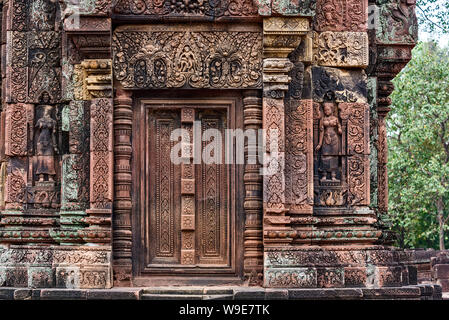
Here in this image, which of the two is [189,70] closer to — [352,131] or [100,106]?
[100,106]

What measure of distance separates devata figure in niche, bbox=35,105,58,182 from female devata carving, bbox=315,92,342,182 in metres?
3.35

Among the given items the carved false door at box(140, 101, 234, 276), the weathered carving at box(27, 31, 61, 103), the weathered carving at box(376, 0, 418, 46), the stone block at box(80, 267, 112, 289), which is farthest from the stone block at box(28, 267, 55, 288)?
the weathered carving at box(376, 0, 418, 46)

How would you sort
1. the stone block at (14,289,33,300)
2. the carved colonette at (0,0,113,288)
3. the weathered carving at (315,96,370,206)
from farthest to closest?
the weathered carving at (315,96,370,206) → the carved colonette at (0,0,113,288) → the stone block at (14,289,33,300)

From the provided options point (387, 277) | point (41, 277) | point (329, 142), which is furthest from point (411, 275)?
point (41, 277)

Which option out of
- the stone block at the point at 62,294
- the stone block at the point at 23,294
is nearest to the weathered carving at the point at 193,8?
the stone block at the point at 62,294

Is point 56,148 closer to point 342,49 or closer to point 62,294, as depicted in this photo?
point 62,294

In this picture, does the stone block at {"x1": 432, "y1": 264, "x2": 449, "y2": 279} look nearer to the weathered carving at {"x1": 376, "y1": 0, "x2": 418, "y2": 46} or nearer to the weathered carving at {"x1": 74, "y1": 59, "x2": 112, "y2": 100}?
the weathered carving at {"x1": 376, "y1": 0, "x2": 418, "y2": 46}

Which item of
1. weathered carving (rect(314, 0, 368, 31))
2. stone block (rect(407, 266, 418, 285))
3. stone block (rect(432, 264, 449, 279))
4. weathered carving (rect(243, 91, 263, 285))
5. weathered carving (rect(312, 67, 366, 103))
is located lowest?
stone block (rect(432, 264, 449, 279))

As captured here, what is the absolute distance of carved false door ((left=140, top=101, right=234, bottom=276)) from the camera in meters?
9.33

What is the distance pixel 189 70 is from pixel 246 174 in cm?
146

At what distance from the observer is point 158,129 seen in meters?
9.49

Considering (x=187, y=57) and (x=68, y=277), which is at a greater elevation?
(x=187, y=57)

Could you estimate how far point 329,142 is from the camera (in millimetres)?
9547

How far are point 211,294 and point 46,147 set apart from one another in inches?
112
